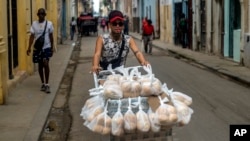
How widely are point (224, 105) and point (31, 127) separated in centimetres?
427

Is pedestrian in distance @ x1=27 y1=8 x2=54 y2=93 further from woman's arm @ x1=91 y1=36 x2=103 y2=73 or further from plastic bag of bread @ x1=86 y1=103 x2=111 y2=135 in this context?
plastic bag of bread @ x1=86 y1=103 x2=111 y2=135

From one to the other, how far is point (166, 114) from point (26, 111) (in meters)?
5.51

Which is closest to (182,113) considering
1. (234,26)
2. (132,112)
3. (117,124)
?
(132,112)

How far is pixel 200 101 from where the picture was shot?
1159 centimetres

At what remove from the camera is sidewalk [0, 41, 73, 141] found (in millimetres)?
8133

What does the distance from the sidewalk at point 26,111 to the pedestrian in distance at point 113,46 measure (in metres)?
1.76

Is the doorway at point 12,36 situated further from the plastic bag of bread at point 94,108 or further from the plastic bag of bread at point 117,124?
Result: the plastic bag of bread at point 117,124

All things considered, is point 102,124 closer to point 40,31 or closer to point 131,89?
point 131,89

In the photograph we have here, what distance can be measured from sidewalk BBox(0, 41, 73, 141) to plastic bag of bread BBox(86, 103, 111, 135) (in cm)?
305

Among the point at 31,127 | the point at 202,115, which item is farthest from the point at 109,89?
the point at 202,115

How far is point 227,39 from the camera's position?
21.8 meters

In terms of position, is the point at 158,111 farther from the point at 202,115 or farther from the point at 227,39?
the point at 227,39

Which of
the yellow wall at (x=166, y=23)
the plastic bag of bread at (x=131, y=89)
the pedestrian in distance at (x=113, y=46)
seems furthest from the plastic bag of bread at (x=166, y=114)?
the yellow wall at (x=166, y=23)

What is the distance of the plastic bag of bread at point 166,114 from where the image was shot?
4.84 m
